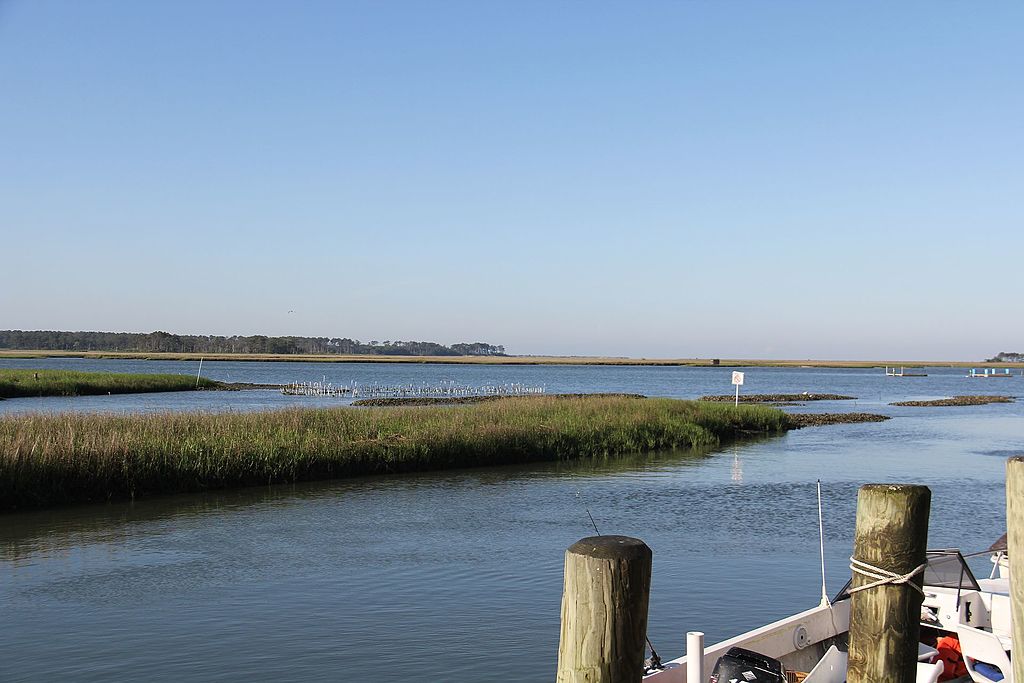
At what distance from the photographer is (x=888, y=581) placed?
19.1 ft

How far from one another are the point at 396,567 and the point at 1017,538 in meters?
12.1

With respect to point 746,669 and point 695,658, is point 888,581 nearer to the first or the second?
A: point 695,658

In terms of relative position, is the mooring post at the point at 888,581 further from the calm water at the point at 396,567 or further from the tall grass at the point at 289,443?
the tall grass at the point at 289,443

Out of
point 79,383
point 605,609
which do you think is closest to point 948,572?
point 605,609

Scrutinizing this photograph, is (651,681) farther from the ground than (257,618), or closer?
farther from the ground

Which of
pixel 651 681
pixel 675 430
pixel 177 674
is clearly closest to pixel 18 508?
pixel 177 674

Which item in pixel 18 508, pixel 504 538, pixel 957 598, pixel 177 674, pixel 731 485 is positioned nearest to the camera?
pixel 957 598

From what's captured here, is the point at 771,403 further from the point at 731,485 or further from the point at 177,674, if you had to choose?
the point at 177,674

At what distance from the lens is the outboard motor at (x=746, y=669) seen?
7.12m

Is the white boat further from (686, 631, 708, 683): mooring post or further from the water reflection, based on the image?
the water reflection

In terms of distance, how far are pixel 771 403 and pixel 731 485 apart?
54.6 m

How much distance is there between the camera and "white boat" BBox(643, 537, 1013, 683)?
7.29 m

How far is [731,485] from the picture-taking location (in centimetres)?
2698

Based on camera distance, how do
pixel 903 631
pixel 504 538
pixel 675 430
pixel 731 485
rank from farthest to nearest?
pixel 675 430, pixel 731 485, pixel 504 538, pixel 903 631
